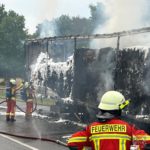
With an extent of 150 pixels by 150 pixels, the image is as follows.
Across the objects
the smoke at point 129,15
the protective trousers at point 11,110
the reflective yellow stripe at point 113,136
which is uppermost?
the smoke at point 129,15

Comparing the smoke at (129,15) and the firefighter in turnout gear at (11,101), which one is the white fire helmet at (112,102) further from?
the smoke at (129,15)

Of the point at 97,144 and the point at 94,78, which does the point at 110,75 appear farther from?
the point at 97,144

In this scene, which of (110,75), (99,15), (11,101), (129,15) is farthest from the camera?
(99,15)

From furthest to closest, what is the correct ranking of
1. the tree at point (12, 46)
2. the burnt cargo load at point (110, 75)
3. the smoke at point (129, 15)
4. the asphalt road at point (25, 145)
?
the tree at point (12, 46) → the smoke at point (129, 15) → the burnt cargo load at point (110, 75) → the asphalt road at point (25, 145)

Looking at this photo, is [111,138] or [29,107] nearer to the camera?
[111,138]

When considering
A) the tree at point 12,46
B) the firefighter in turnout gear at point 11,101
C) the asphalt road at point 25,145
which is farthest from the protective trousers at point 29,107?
the tree at point 12,46

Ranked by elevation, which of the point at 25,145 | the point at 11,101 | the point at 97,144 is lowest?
the point at 25,145

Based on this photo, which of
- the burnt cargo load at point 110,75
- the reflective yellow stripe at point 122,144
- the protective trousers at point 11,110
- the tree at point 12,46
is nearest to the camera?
the reflective yellow stripe at point 122,144

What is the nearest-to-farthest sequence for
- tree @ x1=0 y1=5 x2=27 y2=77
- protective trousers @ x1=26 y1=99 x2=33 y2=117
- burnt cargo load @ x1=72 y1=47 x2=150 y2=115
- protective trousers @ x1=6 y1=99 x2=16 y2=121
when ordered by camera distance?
1. burnt cargo load @ x1=72 y1=47 x2=150 y2=115
2. protective trousers @ x1=6 y1=99 x2=16 y2=121
3. protective trousers @ x1=26 y1=99 x2=33 y2=117
4. tree @ x1=0 y1=5 x2=27 y2=77

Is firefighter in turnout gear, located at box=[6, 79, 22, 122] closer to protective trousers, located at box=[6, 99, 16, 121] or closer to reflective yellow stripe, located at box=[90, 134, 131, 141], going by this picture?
protective trousers, located at box=[6, 99, 16, 121]

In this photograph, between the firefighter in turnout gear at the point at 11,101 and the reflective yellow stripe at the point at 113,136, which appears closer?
the reflective yellow stripe at the point at 113,136

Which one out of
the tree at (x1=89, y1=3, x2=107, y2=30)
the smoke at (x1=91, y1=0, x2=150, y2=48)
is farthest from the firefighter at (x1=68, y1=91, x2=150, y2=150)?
the tree at (x1=89, y1=3, x2=107, y2=30)

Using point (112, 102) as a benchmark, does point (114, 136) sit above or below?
below

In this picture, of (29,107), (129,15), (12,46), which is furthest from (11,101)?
(12,46)
